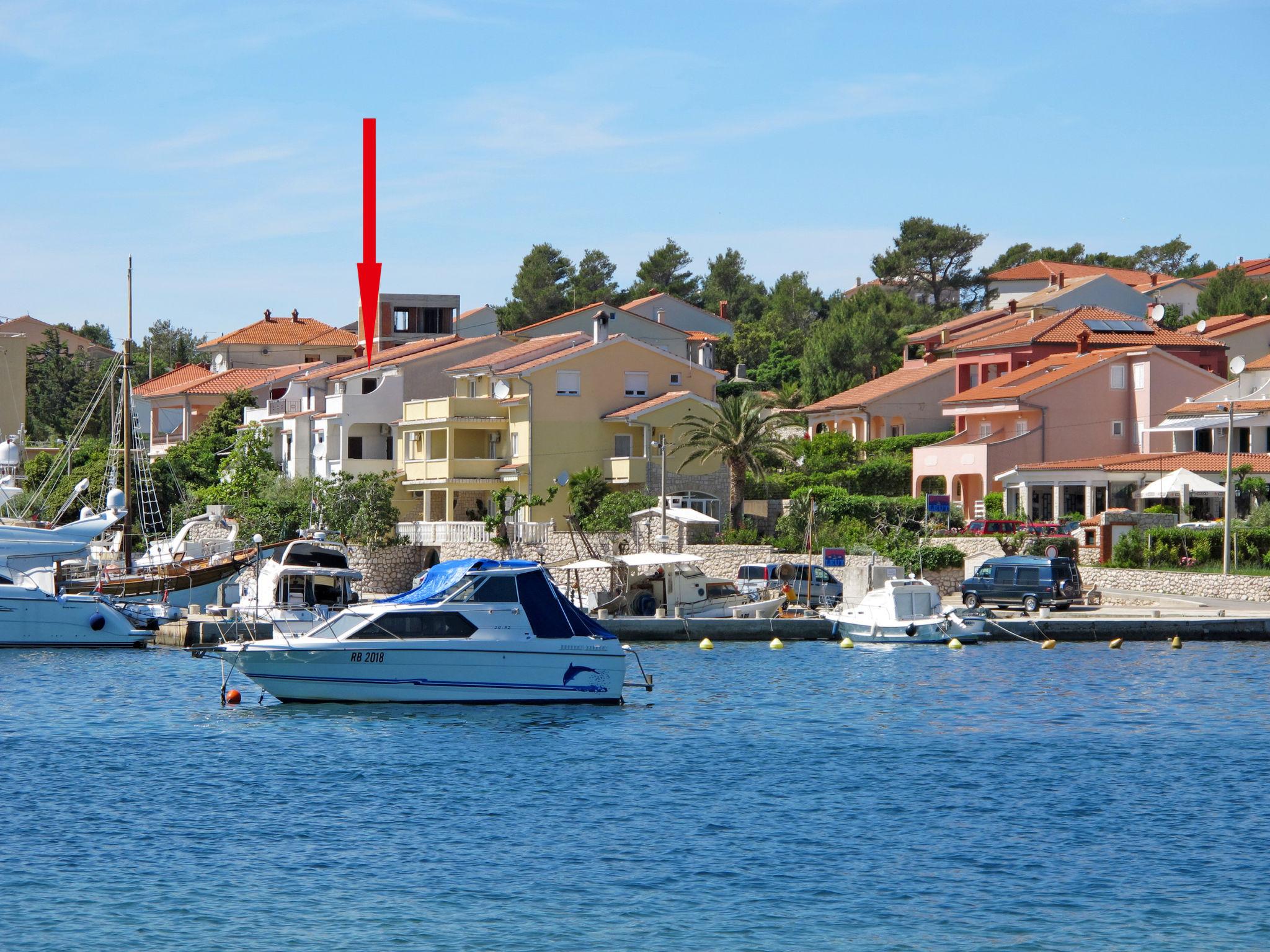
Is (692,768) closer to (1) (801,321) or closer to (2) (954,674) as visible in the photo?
(2) (954,674)

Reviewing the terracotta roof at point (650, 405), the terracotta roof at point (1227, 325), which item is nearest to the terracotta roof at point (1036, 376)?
the terracotta roof at point (1227, 325)

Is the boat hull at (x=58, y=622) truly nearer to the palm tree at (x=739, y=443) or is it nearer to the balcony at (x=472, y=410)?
the palm tree at (x=739, y=443)

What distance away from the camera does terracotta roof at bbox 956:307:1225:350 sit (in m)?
93.3

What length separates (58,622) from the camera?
184 ft

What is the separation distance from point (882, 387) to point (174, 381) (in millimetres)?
54170

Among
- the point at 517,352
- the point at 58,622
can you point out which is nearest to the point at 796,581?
the point at 58,622

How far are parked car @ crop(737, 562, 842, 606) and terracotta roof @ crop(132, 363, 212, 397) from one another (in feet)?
Answer: 205

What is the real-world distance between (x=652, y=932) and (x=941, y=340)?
95.0 meters

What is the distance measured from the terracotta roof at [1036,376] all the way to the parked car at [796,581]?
899 inches

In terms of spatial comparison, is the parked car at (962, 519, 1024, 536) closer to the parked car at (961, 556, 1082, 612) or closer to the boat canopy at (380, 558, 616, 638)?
the parked car at (961, 556, 1082, 612)

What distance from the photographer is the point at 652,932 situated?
2172cm

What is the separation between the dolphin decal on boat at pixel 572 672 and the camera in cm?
3984

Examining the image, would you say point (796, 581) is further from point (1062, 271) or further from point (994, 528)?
point (1062, 271)

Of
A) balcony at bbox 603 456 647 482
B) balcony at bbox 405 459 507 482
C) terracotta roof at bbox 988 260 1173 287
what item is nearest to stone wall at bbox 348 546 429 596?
balcony at bbox 405 459 507 482
